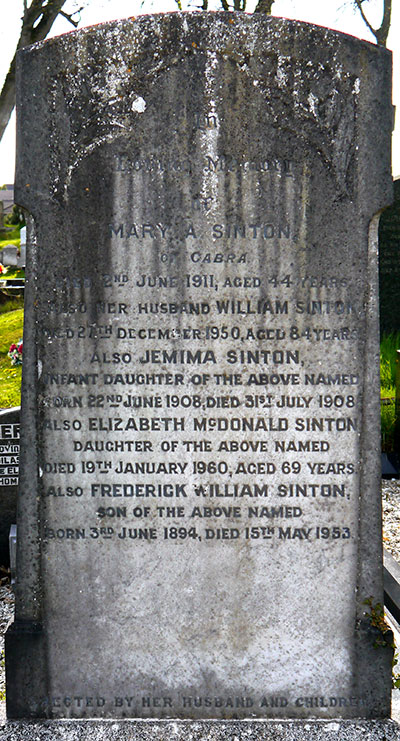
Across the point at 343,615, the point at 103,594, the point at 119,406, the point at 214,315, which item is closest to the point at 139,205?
the point at 214,315

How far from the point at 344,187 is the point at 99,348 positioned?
1.24 m

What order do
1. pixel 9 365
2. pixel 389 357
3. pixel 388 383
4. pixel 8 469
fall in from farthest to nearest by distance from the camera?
pixel 9 365, pixel 389 357, pixel 388 383, pixel 8 469

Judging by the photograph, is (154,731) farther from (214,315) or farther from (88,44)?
(88,44)

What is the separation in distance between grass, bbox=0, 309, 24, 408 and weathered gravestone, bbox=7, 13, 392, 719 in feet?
22.0

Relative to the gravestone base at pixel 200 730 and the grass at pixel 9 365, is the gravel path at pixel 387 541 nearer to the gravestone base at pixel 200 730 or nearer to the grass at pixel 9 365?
the gravestone base at pixel 200 730

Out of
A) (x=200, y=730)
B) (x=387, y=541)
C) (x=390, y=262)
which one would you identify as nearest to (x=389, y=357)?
(x=390, y=262)

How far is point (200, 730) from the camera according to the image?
9.80 feet

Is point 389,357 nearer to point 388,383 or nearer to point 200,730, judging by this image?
point 388,383

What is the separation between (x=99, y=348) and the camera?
2971 millimetres

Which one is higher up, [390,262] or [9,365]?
[390,262]

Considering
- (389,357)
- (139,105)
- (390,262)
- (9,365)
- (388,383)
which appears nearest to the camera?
(139,105)

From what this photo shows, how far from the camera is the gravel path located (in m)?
3.97

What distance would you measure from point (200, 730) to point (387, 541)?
304cm

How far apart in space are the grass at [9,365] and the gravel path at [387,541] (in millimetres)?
5015
